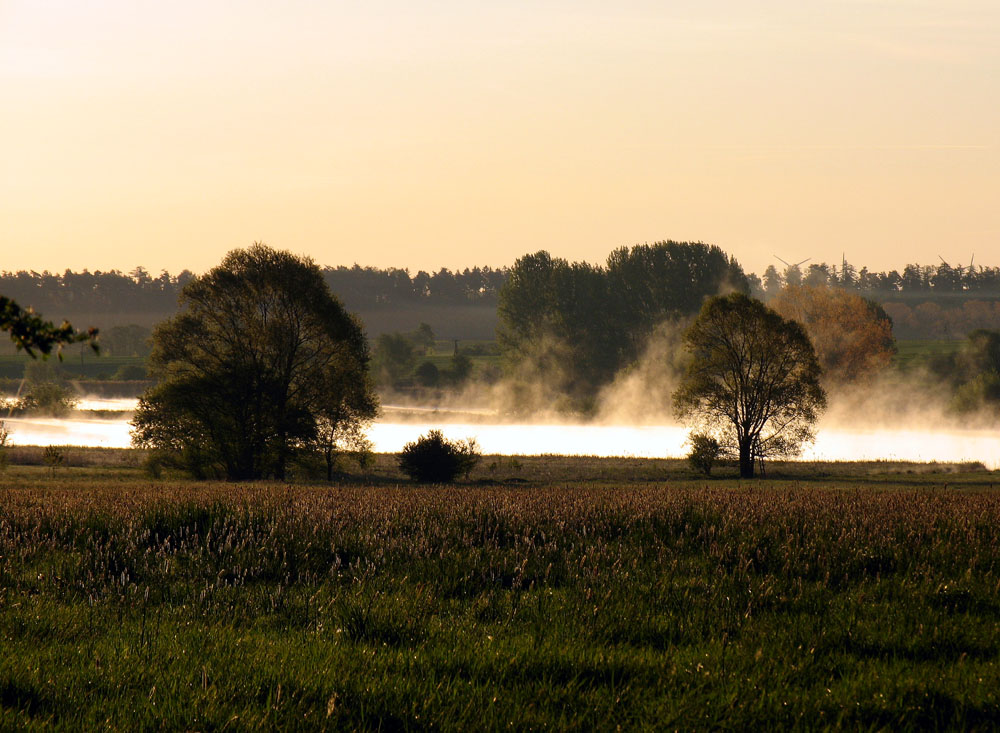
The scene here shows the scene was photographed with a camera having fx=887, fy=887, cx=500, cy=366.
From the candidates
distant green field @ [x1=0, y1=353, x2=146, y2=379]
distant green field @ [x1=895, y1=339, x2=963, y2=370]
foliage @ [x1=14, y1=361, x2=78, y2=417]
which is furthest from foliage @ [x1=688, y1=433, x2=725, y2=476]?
distant green field @ [x1=0, y1=353, x2=146, y2=379]

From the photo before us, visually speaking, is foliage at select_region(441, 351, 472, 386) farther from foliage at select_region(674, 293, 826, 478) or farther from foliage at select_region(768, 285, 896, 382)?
foliage at select_region(674, 293, 826, 478)

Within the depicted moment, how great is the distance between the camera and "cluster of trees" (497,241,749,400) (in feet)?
430

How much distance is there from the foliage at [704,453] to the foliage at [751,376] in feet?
4.34

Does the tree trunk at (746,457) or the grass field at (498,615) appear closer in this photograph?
the grass field at (498,615)

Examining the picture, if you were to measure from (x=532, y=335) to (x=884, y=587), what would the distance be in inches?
5067

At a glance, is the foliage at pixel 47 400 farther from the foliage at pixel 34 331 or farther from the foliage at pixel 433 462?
the foliage at pixel 34 331

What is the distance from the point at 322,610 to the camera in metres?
7.55

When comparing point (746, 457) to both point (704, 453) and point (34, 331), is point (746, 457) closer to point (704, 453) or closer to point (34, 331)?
point (704, 453)

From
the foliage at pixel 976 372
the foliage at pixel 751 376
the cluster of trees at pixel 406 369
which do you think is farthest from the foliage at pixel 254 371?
the cluster of trees at pixel 406 369

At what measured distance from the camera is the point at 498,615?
25.1 ft

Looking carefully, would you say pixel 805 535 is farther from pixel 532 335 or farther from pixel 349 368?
pixel 532 335

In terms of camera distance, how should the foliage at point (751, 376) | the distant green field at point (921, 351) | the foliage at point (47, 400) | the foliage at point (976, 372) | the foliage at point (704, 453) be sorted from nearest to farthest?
1. the foliage at point (704, 453)
2. the foliage at point (751, 376)
3. the foliage at point (976, 372)
4. the foliage at point (47, 400)
5. the distant green field at point (921, 351)

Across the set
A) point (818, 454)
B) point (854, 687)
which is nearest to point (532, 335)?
point (818, 454)

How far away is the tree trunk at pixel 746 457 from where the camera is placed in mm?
51406
